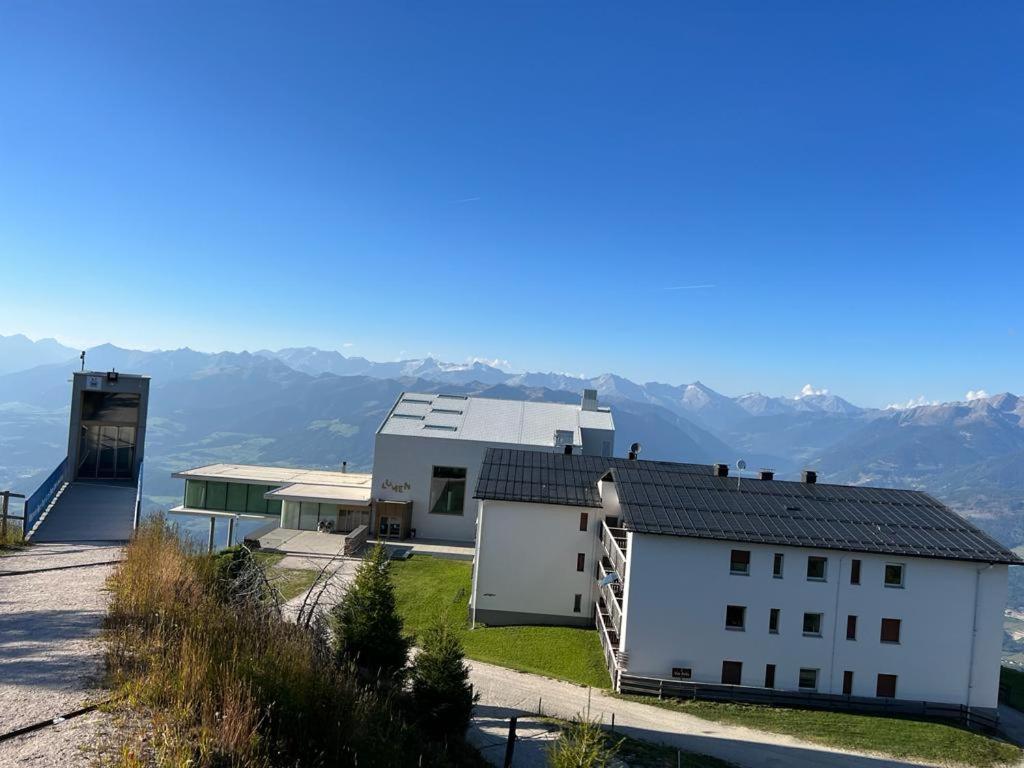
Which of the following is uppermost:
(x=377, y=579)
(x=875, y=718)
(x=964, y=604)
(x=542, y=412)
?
(x=542, y=412)

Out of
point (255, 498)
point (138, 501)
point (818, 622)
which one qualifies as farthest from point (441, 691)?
point (255, 498)

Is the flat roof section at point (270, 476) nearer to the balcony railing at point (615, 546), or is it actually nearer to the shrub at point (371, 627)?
the balcony railing at point (615, 546)

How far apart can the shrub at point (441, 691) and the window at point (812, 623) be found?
14536mm

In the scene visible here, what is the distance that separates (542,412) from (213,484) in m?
22.8

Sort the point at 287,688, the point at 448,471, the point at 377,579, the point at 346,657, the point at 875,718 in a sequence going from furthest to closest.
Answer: the point at 448,471 < the point at 875,718 < the point at 377,579 < the point at 346,657 < the point at 287,688

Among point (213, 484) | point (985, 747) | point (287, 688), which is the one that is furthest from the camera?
point (213, 484)

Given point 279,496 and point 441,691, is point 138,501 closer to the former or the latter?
point 441,691

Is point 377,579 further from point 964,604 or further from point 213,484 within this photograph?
point 213,484

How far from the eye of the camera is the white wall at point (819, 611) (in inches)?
862

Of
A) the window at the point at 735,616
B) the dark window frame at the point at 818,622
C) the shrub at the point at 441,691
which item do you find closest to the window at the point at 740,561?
the window at the point at 735,616

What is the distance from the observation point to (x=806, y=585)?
22.2 meters

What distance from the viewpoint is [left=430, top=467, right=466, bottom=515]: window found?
37750 mm

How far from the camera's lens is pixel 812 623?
22.3 metres

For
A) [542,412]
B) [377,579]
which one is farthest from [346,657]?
[542,412]
